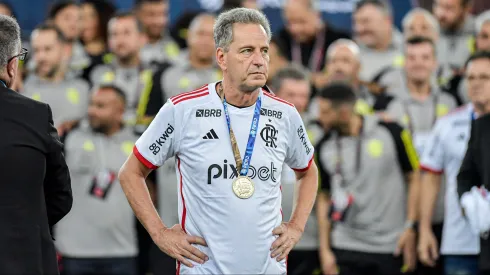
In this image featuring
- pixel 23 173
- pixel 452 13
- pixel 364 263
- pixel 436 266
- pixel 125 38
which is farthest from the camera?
pixel 452 13

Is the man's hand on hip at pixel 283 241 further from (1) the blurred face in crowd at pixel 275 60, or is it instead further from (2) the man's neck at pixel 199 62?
(1) the blurred face in crowd at pixel 275 60

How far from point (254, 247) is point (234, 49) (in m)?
1.17

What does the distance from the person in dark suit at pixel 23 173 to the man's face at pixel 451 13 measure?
272 inches

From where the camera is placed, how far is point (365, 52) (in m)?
11.6

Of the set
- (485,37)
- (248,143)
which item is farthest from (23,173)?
(485,37)

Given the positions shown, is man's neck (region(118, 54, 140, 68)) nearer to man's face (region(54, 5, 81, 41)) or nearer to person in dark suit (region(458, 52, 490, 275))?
man's face (region(54, 5, 81, 41))

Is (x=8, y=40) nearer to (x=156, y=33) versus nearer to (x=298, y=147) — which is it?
(x=298, y=147)

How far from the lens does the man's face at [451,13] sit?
37.7 feet

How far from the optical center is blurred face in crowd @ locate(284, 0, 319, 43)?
465 inches

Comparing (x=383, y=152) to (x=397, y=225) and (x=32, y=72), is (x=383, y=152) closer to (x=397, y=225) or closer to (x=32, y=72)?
(x=397, y=225)

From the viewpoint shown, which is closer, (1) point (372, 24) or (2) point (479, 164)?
(2) point (479, 164)

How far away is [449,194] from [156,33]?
14.1 ft

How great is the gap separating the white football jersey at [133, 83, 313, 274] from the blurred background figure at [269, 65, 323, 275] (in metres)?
3.61

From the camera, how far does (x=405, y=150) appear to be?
9820mm
